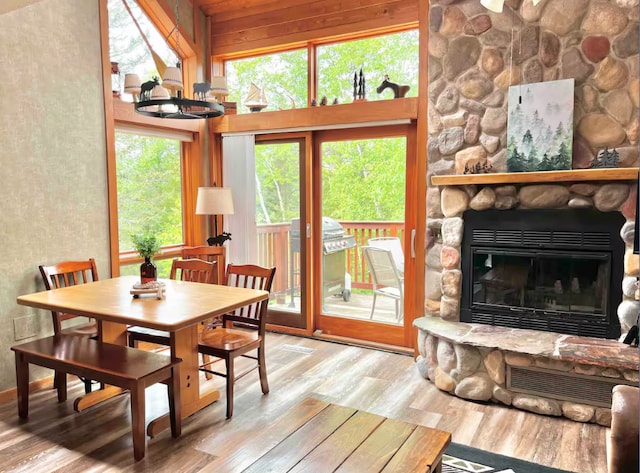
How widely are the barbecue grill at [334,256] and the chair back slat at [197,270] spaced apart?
1.18 metres

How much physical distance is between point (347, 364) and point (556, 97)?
2.55 metres

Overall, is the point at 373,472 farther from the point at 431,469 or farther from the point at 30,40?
the point at 30,40

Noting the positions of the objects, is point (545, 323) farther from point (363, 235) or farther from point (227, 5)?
point (227, 5)

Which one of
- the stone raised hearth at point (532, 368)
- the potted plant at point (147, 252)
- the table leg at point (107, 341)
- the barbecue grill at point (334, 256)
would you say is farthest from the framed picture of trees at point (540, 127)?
the table leg at point (107, 341)

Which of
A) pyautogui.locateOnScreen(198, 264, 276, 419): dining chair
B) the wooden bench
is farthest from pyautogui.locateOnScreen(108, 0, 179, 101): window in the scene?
the wooden bench

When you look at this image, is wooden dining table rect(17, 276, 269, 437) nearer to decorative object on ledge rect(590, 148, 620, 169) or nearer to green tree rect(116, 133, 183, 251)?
green tree rect(116, 133, 183, 251)

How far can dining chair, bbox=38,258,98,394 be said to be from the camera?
340 cm

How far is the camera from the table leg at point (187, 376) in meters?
2.92

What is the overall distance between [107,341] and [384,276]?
235 cm

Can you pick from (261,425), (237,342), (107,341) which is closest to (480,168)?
(237,342)

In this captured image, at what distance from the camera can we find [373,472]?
5.91 ft

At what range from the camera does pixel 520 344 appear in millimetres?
3223

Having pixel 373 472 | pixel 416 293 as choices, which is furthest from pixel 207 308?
pixel 416 293

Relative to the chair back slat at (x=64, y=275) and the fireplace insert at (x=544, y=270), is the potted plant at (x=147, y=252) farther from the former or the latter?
the fireplace insert at (x=544, y=270)
